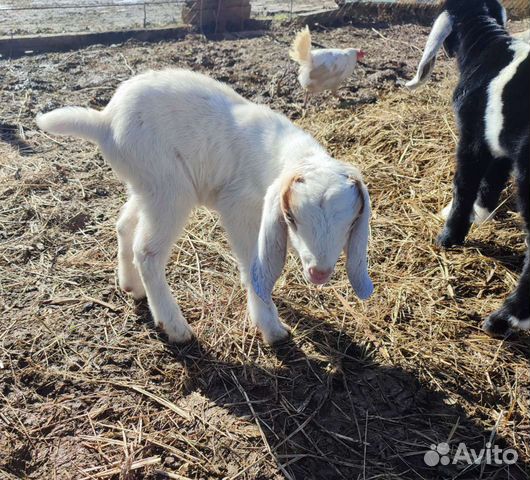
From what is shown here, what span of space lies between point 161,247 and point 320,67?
3.82 metres

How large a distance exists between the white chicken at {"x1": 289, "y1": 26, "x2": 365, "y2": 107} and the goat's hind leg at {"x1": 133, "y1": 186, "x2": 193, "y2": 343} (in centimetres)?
363

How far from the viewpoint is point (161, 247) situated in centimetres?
291

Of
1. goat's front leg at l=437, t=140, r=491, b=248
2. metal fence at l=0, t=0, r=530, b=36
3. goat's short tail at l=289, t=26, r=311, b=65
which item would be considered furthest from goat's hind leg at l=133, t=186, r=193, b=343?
metal fence at l=0, t=0, r=530, b=36

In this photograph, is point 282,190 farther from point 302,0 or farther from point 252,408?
point 302,0

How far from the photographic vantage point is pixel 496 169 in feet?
12.4

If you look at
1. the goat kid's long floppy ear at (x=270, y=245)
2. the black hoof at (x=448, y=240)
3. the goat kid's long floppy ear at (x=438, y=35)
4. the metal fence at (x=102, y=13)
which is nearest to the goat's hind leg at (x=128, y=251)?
the goat kid's long floppy ear at (x=270, y=245)

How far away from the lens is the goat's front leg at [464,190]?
3.42 m

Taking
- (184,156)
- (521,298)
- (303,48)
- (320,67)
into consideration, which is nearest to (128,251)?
(184,156)

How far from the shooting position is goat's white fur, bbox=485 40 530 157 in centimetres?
310

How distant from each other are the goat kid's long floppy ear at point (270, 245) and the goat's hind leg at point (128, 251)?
44.7 inches

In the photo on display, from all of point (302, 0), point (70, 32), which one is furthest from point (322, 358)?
point (302, 0)

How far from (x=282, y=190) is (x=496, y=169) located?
2251 mm

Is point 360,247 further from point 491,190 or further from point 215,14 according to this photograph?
point 215,14

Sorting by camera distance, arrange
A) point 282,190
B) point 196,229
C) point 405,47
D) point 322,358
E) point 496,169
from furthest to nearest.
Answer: point 405,47 < point 196,229 < point 496,169 < point 322,358 < point 282,190
